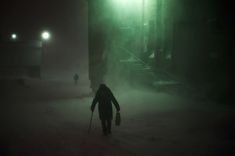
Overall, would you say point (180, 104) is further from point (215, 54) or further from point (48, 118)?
point (48, 118)

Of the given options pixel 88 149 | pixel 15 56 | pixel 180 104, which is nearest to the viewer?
pixel 88 149

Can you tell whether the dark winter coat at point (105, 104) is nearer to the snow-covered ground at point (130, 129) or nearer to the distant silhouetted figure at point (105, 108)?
the distant silhouetted figure at point (105, 108)

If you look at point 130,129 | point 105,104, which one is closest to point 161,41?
point 130,129

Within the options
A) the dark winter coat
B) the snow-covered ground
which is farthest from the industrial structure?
the dark winter coat

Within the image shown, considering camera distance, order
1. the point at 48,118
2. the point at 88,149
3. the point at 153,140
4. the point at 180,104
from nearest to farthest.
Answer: the point at 88,149 → the point at 153,140 → the point at 48,118 → the point at 180,104

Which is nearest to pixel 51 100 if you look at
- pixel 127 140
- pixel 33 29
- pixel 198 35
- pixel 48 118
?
pixel 48 118

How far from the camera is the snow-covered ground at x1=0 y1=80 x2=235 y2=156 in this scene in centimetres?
929

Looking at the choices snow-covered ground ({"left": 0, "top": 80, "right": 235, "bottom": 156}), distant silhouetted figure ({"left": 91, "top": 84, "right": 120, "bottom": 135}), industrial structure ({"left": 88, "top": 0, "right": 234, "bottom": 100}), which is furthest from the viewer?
industrial structure ({"left": 88, "top": 0, "right": 234, "bottom": 100})

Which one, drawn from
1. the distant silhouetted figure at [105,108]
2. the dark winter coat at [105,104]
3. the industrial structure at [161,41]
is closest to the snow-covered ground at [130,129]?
the distant silhouetted figure at [105,108]

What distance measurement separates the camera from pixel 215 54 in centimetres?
1775

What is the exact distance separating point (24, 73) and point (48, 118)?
91.4 feet

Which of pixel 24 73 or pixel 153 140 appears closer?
pixel 153 140

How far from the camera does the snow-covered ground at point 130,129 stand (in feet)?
30.5

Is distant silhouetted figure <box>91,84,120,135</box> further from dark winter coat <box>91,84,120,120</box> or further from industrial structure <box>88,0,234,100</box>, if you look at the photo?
industrial structure <box>88,0,234,100</box>
